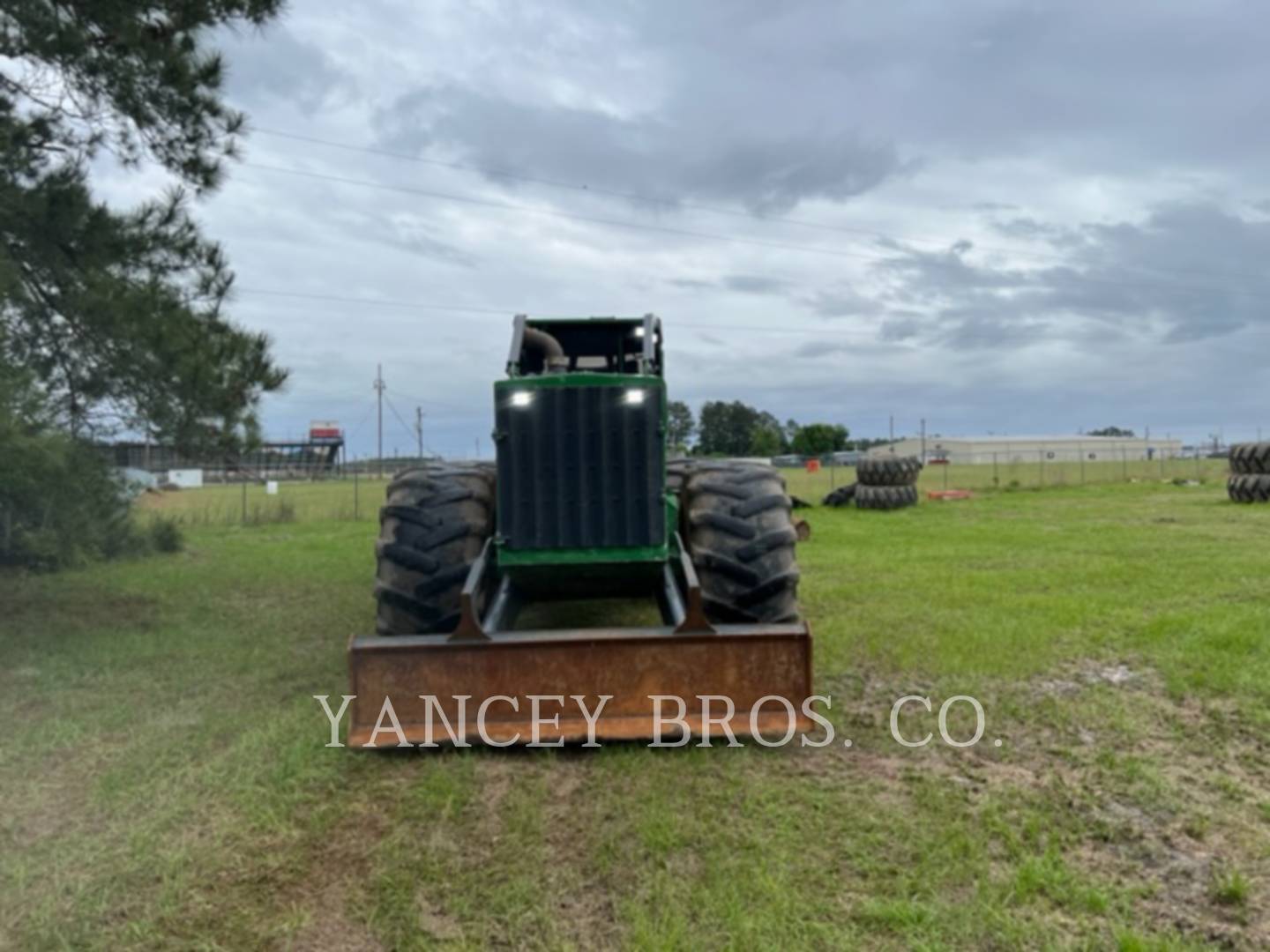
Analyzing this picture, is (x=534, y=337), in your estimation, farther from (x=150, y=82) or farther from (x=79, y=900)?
(x=79, y=900)

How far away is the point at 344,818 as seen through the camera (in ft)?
11.3

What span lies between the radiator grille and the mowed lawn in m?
1.13

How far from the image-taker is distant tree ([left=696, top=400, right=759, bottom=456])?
239ft

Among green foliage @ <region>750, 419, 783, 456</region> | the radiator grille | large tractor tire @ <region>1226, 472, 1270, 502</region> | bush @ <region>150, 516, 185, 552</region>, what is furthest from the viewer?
green foliage @ <region>750, 419, 783, 456</region>

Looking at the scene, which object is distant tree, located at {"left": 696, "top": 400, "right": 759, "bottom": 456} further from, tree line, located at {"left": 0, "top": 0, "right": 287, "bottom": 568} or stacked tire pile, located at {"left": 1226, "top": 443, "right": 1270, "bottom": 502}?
tree line, located at {"left": 0, "top": 0, "right": 287, "bottom": 568}

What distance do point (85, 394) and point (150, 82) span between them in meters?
2.41

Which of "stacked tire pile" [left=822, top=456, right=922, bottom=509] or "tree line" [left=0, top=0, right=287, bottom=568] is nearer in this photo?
"tree line" [left=0, top=0, right=287, bottom=568]

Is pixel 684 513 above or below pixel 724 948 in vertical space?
above

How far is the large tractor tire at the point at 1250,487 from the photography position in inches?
747

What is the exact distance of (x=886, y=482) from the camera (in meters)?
19.9

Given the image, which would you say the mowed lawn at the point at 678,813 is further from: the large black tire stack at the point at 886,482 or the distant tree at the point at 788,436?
the distant tree at the point at 788,436

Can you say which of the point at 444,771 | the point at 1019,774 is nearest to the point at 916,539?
the point at 1019,774

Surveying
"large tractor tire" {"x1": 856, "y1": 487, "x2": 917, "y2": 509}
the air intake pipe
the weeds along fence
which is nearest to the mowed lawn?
the air intake pipe

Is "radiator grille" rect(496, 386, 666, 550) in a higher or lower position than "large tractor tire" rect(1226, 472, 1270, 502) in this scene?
higher
